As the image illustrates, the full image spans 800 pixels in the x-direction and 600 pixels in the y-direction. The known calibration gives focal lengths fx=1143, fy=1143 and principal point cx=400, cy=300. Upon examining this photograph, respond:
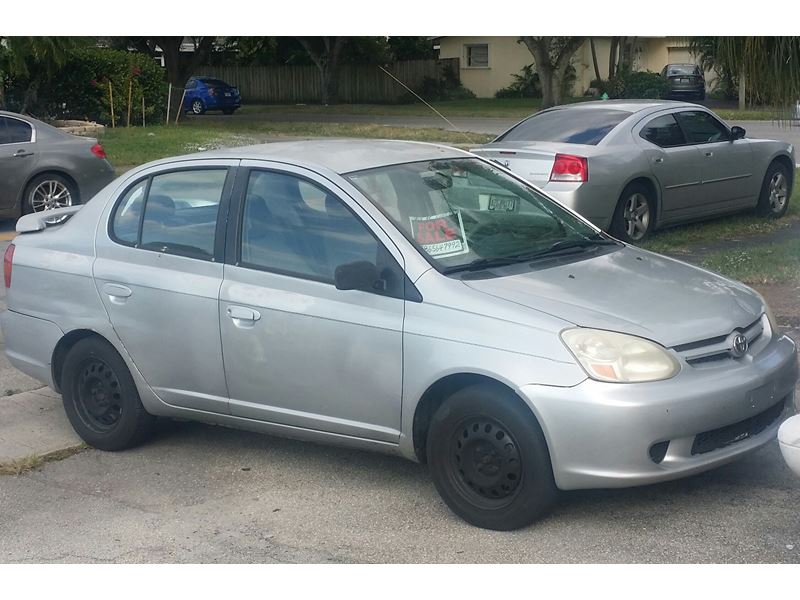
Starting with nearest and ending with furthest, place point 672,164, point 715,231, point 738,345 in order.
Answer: point 738,345 → point 672,164 → point 715,231

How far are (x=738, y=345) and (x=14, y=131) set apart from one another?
38.5 ft

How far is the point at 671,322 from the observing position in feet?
16.1

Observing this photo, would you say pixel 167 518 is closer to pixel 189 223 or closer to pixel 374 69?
pixel 189 223

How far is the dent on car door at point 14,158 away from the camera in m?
14.3

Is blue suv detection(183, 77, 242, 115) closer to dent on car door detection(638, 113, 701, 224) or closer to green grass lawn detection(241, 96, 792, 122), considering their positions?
green grass lawn detection(241, 96, 792, 122)

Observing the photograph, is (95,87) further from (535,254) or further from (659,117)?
(535,254)

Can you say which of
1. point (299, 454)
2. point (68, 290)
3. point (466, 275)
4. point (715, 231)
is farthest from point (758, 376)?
point (715, 231)

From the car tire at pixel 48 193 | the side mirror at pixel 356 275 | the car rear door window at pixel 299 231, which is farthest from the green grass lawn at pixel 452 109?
the side mirror at pixel 356 275

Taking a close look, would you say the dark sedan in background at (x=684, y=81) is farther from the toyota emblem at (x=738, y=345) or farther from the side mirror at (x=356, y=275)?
the side mirror at (x=356, y=275)

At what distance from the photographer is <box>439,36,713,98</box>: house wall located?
48.3 meters

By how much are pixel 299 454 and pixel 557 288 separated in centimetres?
183

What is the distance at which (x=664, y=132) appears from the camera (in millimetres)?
12047

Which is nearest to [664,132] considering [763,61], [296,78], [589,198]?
[589,198]

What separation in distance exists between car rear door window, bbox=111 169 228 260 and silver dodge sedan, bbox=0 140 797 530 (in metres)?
0.01
